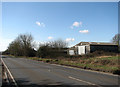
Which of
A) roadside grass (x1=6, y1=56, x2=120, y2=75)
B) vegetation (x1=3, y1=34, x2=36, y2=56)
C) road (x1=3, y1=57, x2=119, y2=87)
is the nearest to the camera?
road (x1=3, y1=57, x2=119, y2=87)

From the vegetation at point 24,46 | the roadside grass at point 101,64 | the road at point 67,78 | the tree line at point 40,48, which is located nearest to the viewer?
the road at point 67,78

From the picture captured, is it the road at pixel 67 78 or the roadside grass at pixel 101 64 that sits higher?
the roadside grass at pixel 101 64

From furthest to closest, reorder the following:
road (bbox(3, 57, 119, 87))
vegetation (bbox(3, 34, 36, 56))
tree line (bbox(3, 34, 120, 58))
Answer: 1. vegetation (bbox(3, 34, 36, 56))
2. tree line (bbox(3, 34, 120, 58))
3. road (bbox(3, 57, 119, 87))

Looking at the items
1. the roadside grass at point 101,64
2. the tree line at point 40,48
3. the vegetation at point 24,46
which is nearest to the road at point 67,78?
the roadside grass at point 101,64

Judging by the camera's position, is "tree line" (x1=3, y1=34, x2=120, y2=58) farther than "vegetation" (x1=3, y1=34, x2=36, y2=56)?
No

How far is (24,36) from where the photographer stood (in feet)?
245

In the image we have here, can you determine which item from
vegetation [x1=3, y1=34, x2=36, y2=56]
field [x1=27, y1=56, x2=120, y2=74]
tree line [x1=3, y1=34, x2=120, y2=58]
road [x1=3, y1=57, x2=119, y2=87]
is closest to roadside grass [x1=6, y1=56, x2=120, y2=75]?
field [x1=27, y1=56, x2=120, y2=74]

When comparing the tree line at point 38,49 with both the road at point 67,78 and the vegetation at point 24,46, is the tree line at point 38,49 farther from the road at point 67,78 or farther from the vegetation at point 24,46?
the road at point 67,78

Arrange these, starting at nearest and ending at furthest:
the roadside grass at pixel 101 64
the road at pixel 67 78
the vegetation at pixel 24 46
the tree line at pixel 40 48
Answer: the road at pixel 67 78 < the roadside grass at pixel 101 64 < the tree line at pixel 40 48 < the vegetation at pixel 24 46

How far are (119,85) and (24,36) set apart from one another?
6987 centimetres

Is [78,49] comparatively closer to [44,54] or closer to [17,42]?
[44,54]

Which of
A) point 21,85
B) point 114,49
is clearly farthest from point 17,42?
point 21,85

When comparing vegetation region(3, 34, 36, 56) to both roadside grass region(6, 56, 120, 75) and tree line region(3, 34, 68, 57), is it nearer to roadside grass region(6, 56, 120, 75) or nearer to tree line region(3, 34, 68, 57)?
tree line region(3, 34, 68, 57)

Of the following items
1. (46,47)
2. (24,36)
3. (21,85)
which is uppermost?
(24,36)
